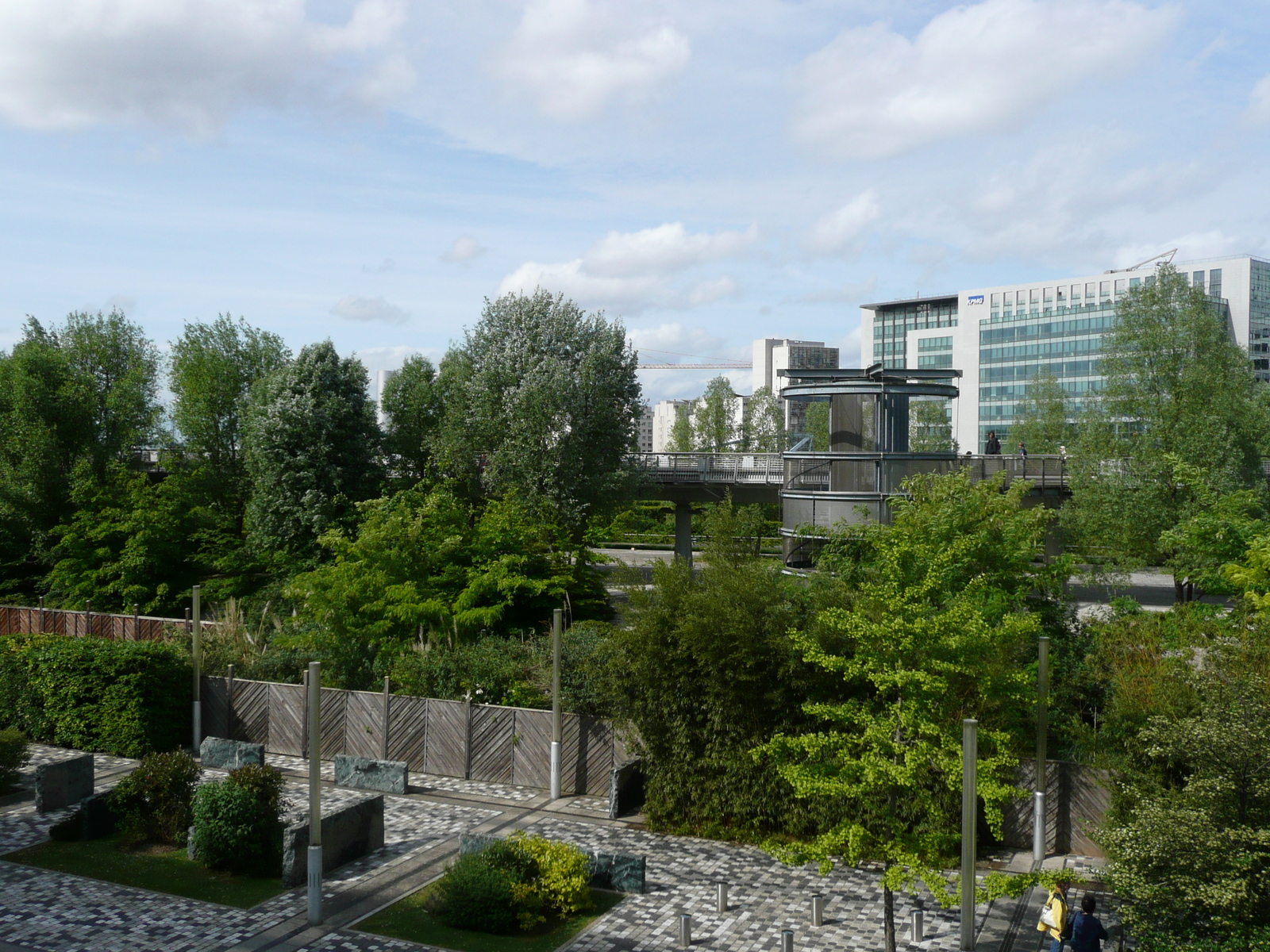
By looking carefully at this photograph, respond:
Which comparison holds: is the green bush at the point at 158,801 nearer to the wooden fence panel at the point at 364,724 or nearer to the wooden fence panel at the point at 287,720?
the wooden fence panel at the point at 364,724

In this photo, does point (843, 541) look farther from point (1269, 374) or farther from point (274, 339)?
point (1269, 374)

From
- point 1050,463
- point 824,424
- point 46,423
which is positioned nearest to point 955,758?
point 1050,463

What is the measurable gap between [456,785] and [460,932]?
6.78 meters

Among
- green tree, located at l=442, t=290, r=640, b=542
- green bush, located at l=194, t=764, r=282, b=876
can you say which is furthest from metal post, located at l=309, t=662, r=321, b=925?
green tree, located at l=442, t=290, r=640, b=542

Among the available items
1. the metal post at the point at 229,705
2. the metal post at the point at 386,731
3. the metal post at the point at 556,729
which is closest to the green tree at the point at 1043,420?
the metal post at the point at 556,729

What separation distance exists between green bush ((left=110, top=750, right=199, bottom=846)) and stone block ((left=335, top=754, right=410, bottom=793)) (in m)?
3.41

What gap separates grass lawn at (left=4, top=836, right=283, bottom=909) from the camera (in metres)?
14.9

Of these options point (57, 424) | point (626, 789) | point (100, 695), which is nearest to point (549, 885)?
point (626, 789)

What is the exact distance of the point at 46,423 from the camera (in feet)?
134

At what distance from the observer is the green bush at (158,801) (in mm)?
16703

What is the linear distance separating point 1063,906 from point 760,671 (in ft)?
18.1

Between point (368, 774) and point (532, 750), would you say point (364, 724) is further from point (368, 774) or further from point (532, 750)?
point (532, 750)

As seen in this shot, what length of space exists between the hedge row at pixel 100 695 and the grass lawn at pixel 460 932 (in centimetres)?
1015

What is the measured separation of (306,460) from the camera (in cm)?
3662
